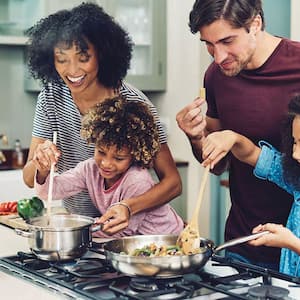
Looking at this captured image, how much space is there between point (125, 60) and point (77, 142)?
32cm

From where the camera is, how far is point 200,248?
1479mm

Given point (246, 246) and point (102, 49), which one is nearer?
point (246, 246)

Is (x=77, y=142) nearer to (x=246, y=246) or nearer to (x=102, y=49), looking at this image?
(x=102, y=49)

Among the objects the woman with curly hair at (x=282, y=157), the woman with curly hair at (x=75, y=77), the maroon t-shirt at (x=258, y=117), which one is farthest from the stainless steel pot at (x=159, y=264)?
the woman with curly hair at (x=75, y=77)

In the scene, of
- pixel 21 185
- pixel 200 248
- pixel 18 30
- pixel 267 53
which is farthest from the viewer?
pixel 18 30

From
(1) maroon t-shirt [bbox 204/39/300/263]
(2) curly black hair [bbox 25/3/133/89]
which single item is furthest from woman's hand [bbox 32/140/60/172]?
(1) maroon t-shirt [bbox 204/39/300/263]

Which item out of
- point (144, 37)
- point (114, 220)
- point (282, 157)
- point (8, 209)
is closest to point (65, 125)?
point (8, 209)

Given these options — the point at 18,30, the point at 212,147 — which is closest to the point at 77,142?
the point at 212,147

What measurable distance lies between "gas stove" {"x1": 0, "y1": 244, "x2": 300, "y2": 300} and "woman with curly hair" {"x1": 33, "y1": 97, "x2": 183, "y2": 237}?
361 mm

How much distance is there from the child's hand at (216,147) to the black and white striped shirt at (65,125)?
1.59 ft

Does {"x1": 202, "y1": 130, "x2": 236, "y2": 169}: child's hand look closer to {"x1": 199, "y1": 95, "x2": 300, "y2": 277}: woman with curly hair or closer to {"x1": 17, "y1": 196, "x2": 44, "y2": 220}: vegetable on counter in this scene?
{"x1": 199, "y1": 95, "x2": 300, "y2": 277}: woman with curly hair

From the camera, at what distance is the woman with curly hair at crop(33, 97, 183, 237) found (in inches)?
73.3

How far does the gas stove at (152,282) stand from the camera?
128 centimetres

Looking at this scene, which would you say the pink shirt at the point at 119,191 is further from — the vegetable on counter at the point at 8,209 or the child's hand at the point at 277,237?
the child's hand at the point at 277,237
